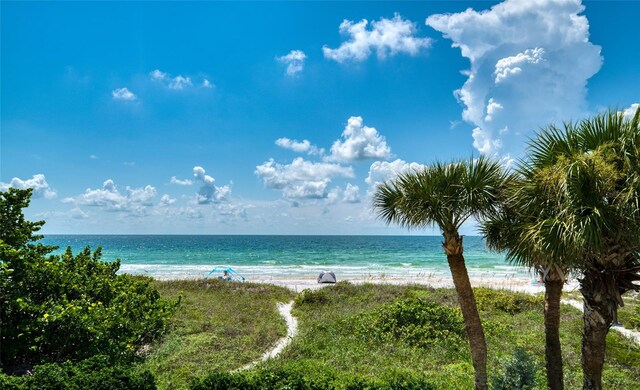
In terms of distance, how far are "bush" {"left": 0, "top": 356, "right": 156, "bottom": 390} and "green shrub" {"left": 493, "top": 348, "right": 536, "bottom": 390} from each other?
6.84 metres

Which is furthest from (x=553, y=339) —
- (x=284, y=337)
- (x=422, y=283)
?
(x=422, y=283)

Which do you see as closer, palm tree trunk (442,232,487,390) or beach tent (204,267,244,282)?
palm tree trunk (442,232,487,390)

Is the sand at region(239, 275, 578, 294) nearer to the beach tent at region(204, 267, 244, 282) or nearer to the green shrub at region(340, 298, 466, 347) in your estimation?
the beach tent at region(204, 267, 244, 282)

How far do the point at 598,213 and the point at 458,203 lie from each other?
2.35m

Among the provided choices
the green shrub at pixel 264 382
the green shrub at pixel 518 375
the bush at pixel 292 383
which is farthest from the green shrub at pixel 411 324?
the green shrub at pixel 264 382

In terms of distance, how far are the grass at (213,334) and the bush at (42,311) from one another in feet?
5.28

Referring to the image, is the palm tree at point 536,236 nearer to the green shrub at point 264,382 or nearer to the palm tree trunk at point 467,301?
the palm tree trunk at point 467,301

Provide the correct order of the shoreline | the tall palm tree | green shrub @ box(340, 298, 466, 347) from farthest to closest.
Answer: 1. the shoreline
2. green shrub @ box(340, 298, 466, 347)
3. the tall palm tree

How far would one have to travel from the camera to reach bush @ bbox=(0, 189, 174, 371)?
9117 mm

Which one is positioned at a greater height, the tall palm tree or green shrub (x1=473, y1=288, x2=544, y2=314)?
the tall palm tree

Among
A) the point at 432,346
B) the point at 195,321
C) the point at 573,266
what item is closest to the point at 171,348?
the point at 195,321

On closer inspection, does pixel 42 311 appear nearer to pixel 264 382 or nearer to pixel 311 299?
pixel 264 382

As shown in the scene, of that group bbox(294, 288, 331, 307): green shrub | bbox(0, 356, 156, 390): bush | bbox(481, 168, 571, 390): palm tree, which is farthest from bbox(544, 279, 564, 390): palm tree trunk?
bbox(294, 288, 331, 307): green shrub

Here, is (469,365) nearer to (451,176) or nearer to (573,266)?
(573,266)
